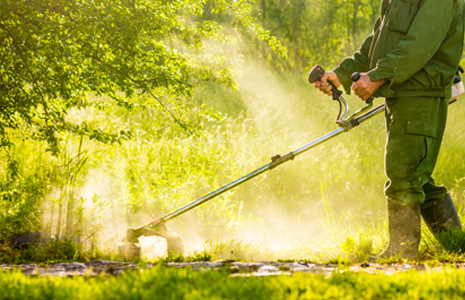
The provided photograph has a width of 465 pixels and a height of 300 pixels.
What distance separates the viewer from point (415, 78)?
313 centimetres

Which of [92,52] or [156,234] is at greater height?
[92,52]

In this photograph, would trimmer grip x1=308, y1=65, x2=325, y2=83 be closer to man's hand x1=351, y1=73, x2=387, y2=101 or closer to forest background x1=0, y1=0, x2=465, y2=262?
man's hand x1=351, y1=73, x2=387, y2=101

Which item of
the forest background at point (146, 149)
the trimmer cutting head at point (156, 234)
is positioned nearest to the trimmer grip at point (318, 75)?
the forest background at point (146, 149)

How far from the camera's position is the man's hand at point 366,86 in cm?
315

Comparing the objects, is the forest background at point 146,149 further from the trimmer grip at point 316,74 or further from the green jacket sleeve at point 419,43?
the green jacket sleeve at point 419,43

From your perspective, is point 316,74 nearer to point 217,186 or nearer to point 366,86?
point 366,86

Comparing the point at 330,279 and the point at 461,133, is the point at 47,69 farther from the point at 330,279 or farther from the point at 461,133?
the point at 461,133

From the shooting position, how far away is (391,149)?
3.21 meters

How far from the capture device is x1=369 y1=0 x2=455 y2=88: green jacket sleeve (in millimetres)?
3008

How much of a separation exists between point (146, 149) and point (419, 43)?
362cm

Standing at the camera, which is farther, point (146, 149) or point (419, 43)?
point (146, 149)

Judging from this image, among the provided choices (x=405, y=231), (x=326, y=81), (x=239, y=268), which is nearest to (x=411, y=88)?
(x=326, y=81)

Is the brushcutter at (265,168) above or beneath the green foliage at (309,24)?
beneath

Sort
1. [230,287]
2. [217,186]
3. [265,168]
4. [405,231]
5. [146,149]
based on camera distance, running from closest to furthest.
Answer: [230,287], [405,231], [265,168], [217,186], [146,149]
